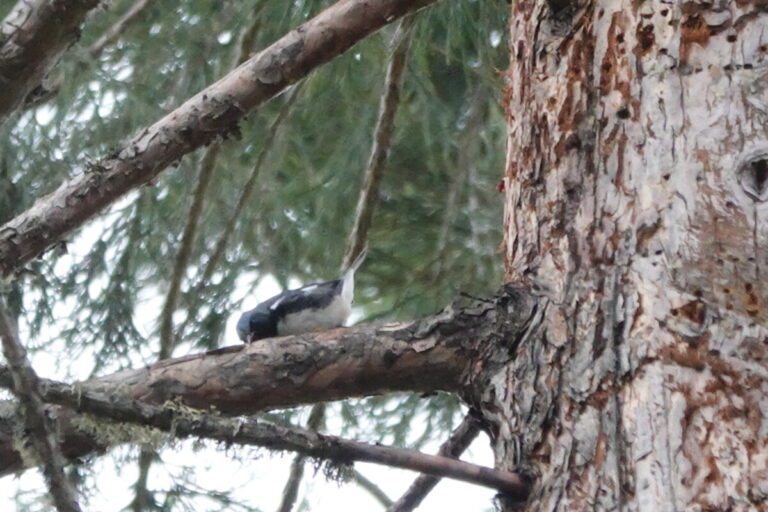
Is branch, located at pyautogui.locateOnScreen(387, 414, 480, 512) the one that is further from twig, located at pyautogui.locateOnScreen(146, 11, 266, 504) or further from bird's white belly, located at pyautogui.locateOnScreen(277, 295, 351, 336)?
twig, located at pyautogui.locateOnScreen(146, 11, 266, 504)

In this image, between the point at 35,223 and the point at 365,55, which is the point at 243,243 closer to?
the point at 365,55

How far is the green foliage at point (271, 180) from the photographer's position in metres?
3.18

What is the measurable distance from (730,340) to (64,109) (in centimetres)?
240

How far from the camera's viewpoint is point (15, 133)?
328 cm

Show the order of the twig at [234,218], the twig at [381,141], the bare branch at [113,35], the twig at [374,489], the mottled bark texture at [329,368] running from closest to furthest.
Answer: the mottled bark texture at [329,368]
the twig at [381,141]
the twig at [234,218]
the bare branch at [113,35]
the twig at [374,489]

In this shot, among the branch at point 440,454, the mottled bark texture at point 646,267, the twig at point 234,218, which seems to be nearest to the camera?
the mottled bark texture at point 646,267

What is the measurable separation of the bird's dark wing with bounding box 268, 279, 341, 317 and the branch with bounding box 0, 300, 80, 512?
1586mm

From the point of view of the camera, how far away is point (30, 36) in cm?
167

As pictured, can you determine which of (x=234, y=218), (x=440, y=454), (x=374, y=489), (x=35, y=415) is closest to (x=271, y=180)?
(x=234, y=218)

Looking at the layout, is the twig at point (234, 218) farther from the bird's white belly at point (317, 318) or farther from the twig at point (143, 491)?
the twig at point (143, 491)

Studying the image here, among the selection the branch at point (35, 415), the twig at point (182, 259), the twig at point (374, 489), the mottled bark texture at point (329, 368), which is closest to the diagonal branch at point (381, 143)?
the twig at point (182, 259)

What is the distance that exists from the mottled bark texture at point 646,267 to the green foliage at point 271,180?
1411mm

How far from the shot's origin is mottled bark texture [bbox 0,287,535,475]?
1632 mm

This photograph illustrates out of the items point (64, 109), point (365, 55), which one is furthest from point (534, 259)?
point (64, 109)
